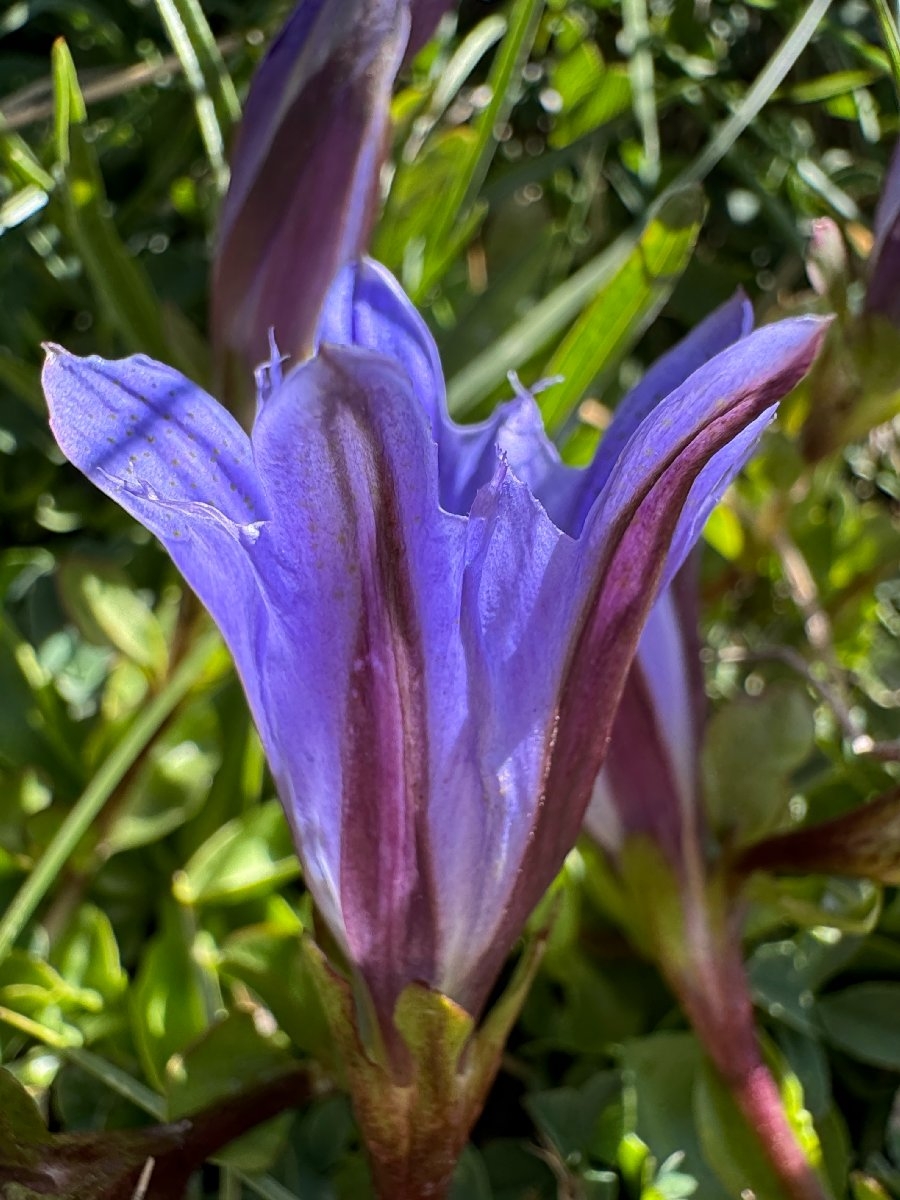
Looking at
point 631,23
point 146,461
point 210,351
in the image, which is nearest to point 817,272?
point 631,23

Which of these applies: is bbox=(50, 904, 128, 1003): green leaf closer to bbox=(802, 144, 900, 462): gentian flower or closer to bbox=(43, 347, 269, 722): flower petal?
bbox=(43, 347, 269, 722): flower petal

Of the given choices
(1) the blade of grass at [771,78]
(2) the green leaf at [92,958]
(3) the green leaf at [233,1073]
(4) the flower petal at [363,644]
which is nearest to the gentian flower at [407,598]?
(4) the flower petal at [363,644]

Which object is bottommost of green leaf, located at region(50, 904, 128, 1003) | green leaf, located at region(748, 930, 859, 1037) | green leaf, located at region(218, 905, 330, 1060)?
green leaf, located at region(748, 930, 859, 1037)

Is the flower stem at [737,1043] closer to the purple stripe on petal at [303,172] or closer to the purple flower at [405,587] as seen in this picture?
the purple flower at [405,587]

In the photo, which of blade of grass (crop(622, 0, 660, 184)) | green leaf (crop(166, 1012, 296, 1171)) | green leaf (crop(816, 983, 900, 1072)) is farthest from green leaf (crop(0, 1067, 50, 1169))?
blade of grass (crop(622, 0, 660, 184))

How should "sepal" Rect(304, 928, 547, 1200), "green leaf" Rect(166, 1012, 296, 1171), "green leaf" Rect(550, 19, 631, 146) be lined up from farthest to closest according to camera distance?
"green leaf" Rect(550, 19, 631, 146) < "green leaf" Rect(166, 1012, 296, 1171) < "sepal" Rect(304, 928, 547, 1200)

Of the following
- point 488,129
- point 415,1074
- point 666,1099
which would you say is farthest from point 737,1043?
point 488,129

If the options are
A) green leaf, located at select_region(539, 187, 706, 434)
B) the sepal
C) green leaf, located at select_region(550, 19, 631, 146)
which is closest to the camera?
the sepal
